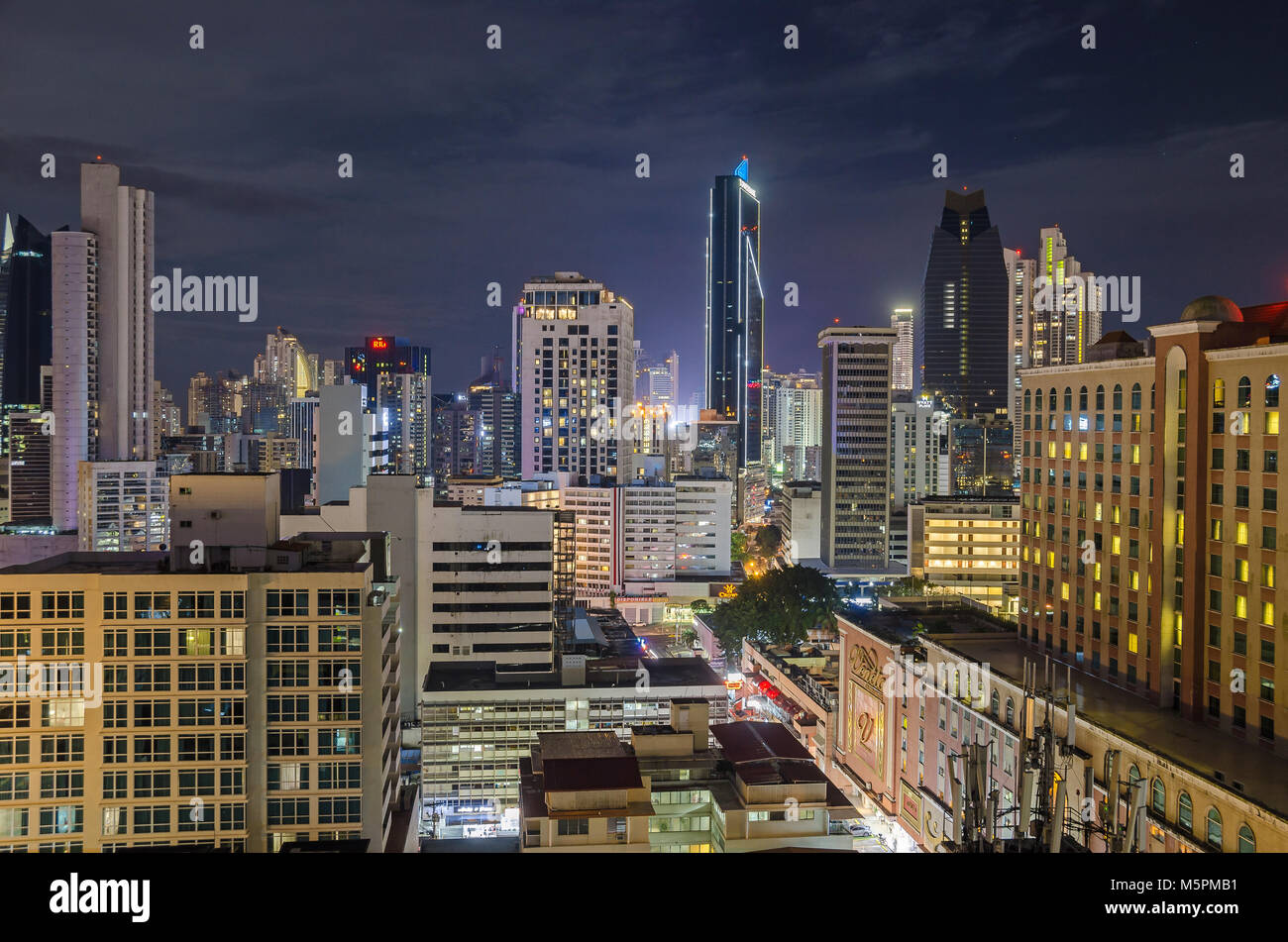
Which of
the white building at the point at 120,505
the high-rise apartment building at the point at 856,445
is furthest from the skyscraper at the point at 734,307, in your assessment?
the white building at the point at 120,505

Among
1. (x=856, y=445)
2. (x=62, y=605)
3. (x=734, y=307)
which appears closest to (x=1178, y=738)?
(x=62, y=605)

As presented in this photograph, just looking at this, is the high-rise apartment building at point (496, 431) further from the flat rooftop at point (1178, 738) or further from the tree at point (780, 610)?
the flat rooftop at point (1178, 738)

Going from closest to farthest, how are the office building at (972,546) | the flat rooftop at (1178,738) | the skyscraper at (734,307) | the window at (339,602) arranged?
1. the flat rooftop at (1178,738)
2. the window at (339,602)
3. the office building at (972,546)
4. the skyscraper at (734,307)

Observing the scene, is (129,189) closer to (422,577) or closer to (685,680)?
(422,577)

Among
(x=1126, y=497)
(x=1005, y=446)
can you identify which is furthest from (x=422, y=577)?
(x=1005, y=446)

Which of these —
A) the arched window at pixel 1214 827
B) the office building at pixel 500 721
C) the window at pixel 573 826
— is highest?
the arched window at pixel 1214 827

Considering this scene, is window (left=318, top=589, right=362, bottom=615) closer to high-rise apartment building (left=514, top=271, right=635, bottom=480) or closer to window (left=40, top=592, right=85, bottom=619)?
window (left=40, top=592, right=85, bottom=619)

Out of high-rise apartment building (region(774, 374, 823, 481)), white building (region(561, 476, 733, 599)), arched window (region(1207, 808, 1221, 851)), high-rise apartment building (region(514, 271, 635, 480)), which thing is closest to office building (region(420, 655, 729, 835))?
arched window (region(1207, 808, 1221, 851))
